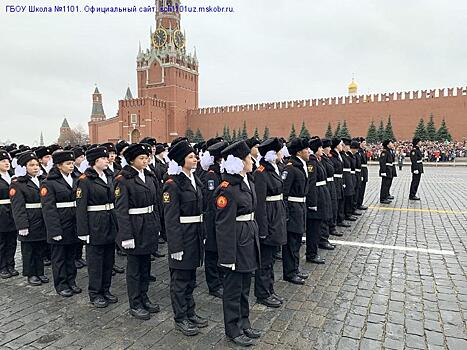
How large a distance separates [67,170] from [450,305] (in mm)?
5436

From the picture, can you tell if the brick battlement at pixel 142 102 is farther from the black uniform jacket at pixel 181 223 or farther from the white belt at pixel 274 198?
the black uniform jacket at pixel 181 223

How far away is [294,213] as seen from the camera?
17.4 ft

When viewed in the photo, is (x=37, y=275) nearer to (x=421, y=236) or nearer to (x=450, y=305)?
(x=450, y=305)

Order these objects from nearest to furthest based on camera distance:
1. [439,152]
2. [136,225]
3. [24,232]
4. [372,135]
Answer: [136,225], [24,232], [439,152], [372,135]

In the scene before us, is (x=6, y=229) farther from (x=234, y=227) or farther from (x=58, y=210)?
(x=234, y=227)

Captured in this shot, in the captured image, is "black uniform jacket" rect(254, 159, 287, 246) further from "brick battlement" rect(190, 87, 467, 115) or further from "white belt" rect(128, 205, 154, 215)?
"brick battlement" rect(190, 87, 467, 115)

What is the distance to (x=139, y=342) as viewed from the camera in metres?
3.73

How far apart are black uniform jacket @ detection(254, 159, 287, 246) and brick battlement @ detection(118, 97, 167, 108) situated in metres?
62.0

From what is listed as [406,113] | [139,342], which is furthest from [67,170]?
[406,113]

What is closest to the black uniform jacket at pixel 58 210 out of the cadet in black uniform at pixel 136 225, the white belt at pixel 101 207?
the white belt at pixel 101 207

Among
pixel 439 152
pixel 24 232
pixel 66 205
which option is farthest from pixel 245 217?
pixel 439 152

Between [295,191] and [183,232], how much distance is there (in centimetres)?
211

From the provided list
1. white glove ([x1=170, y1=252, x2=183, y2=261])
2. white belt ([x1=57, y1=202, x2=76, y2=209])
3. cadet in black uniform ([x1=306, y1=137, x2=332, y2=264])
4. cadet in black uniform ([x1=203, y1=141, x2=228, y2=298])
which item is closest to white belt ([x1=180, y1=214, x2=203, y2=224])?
cadet in black uniform ([x1=203, y1=141, x2=228, y2=298])

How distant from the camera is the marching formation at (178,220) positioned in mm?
3814
